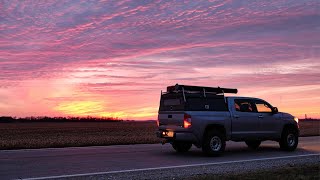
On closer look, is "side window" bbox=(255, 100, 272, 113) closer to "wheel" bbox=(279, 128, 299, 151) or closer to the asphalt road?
"wheel" bbox=(279, 128, 299, 151)

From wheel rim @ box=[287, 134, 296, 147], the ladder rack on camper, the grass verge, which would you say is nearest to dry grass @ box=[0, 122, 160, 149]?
the ladder rack on camper

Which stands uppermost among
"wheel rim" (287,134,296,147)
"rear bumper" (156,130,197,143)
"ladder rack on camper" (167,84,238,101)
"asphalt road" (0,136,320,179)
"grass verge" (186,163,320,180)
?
"ladder rack on camper" (167,84,238,101)

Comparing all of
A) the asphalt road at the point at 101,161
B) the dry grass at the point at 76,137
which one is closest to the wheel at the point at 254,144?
the asphalt road at the point at 101,161

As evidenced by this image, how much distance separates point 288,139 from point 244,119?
2.57 meters

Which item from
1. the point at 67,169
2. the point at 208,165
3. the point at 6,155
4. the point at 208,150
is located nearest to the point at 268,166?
the point at 208,165

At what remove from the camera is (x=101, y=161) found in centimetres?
1298

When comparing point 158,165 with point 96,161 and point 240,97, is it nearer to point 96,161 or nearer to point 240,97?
point 96,161

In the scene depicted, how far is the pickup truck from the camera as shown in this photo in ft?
48.0

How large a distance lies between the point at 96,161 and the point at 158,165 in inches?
76.8

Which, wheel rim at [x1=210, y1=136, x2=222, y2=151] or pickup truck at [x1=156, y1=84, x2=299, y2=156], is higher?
pickup truck at [x1=156, y1=84, x2=299, y2=156]

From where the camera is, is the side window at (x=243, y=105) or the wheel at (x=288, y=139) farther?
the wheel at (x=288, y=139)

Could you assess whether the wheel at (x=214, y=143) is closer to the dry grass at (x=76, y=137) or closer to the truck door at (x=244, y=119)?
the truck door at (x=244, y=119)

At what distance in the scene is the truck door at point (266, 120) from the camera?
16.5 m

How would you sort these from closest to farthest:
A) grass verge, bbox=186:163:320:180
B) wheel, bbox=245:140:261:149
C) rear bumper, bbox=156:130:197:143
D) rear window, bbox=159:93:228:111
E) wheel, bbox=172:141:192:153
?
1. grass verge, bbox=186:163:320:180
2. rear bumper, bbox=156:130:197:143
3. rear window, bbox=159:93:228:111
4. wheel, bbox=172:141:192:153
5. wheel, bbox=245:140:261:149
